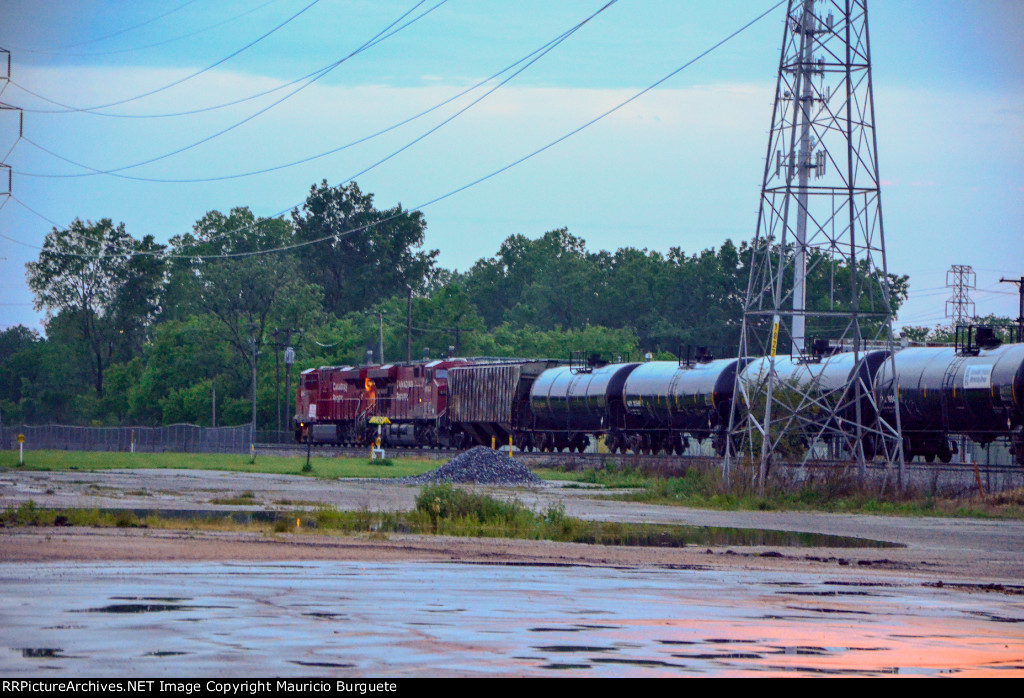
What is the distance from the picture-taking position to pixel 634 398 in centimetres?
4831

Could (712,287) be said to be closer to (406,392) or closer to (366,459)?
(406,392)

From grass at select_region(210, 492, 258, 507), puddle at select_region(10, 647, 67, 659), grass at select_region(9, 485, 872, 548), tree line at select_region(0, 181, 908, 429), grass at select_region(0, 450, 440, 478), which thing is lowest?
grass at select_region(0, 450, 440, 478)

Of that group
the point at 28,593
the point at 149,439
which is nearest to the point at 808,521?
the point at 28,593

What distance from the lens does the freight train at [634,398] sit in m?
35.6

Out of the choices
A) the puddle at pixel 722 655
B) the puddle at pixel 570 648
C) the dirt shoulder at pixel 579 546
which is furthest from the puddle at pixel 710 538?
the puddle at pixel 570 648

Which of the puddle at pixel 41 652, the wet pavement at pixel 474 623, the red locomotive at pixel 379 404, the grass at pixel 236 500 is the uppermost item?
the red locomotive at pixel 379 404

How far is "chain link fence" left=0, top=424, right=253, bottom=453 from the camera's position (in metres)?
77.3

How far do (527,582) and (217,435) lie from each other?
66808 millimetres

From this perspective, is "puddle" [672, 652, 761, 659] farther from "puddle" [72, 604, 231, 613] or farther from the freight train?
the freight train

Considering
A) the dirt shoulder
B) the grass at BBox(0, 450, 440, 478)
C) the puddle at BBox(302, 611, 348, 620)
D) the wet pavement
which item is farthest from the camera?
the grass at BBox(0, 450, 440, 478)

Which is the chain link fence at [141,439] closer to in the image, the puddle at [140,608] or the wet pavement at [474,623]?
the wet pavement at [474,623]

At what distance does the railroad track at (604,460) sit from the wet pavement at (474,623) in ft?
59.7

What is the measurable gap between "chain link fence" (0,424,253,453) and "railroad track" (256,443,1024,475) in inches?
108

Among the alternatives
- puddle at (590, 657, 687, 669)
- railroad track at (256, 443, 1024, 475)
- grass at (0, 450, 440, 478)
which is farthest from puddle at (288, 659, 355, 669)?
grass at (0, 450, 440, 478)
